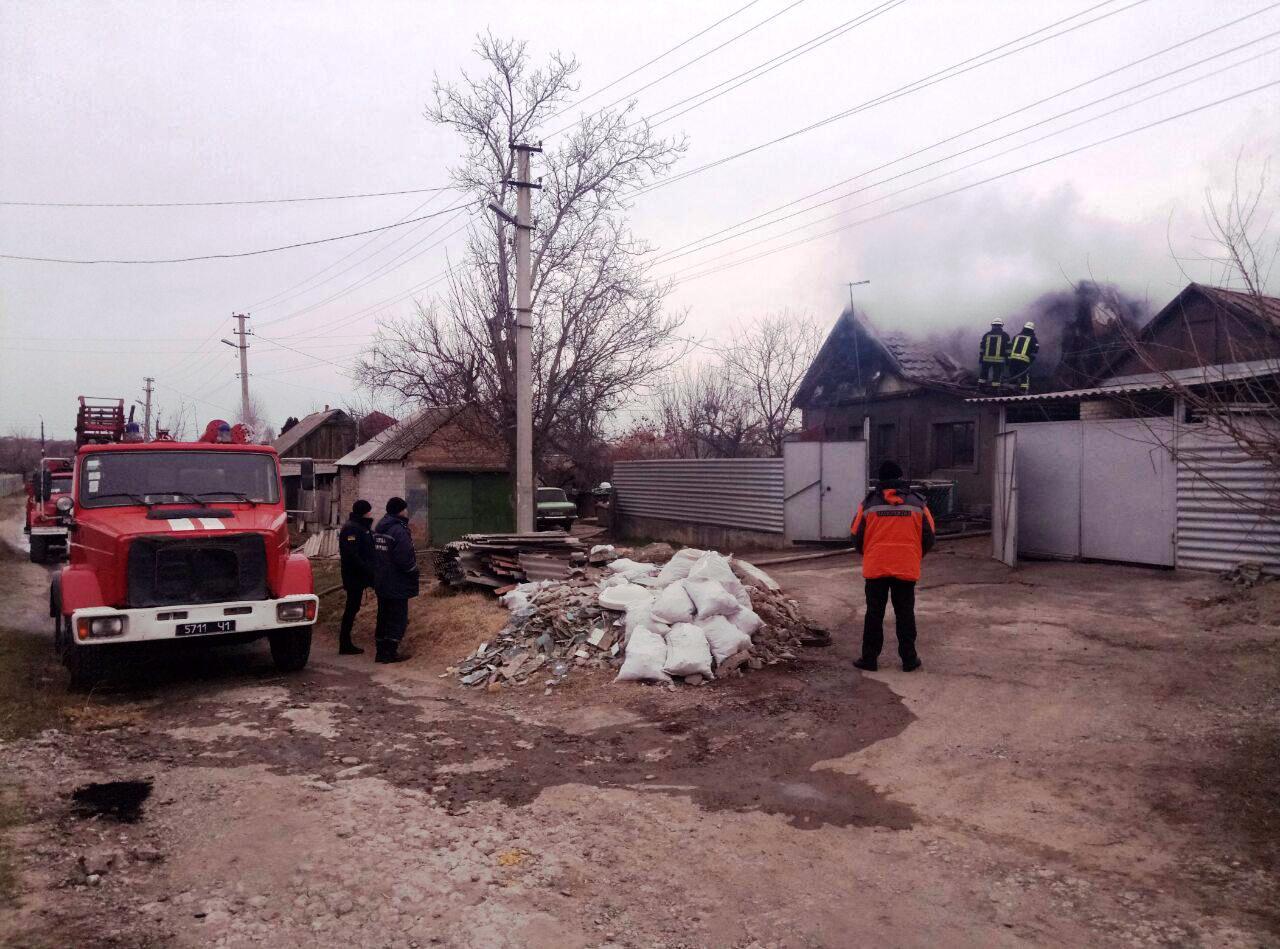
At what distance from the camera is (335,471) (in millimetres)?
32188

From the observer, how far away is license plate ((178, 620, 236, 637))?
7.65 metres

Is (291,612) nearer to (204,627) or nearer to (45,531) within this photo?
(204,627)

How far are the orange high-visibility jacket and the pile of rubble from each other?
1.38 m

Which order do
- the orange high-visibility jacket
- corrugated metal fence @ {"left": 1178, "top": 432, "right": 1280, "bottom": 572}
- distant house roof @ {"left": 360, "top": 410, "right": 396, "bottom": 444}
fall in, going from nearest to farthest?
the orange high-visibility jacket → corrugated metal fence @ {"left": 1178, "top": 432, "right": 1280, "bottom": 572} → distant house roof @ {"left": 360, "top": 410, "right": 396, "bottom": 444}

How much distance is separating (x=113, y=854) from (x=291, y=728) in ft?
7.88

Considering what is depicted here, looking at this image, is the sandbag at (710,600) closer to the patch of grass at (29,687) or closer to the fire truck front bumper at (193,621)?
the fire truck front bumper at (193,621)

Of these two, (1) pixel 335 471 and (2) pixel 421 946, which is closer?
(2) pixel 421 946

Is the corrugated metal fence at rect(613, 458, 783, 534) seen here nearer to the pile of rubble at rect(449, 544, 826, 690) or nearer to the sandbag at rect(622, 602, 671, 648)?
the pile of rubble at rect(449, 544, 826, 690)

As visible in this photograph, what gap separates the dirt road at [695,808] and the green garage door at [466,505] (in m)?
16.9

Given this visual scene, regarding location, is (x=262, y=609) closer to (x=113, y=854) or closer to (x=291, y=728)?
(x=291, y=728)

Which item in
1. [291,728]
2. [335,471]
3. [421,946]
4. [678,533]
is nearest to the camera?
[421,946]

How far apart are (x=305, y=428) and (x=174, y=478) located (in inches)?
1741

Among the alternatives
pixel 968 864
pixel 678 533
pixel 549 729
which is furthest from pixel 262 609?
pixel 678 533

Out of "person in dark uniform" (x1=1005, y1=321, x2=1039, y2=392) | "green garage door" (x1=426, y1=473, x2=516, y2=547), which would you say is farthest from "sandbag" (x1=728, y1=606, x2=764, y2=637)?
"person in dark uniform" (x1=1005, y1=321, x2=1039, y2=392)
